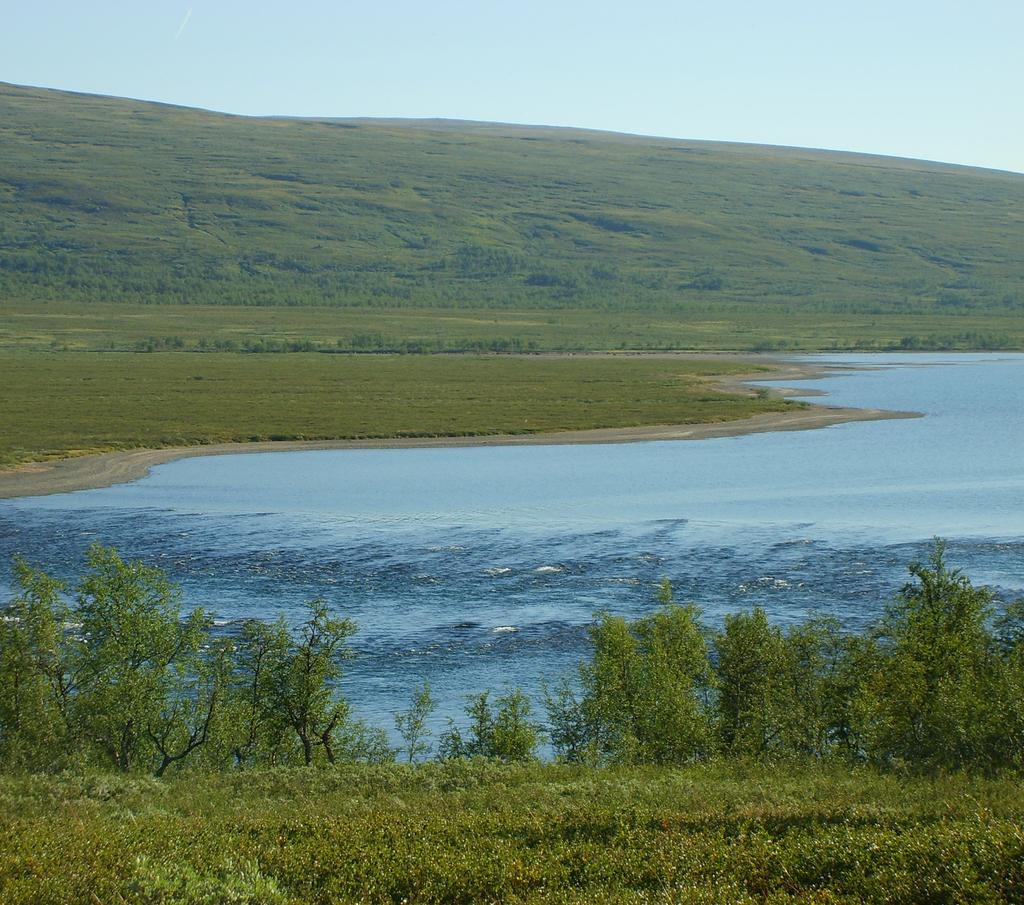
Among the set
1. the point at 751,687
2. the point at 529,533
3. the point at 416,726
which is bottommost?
the point at 416,726

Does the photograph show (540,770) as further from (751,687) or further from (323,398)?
(323,398)

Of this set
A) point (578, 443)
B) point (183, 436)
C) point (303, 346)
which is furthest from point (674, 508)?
point (303, 346)

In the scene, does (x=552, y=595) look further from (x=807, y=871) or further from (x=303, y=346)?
(x=303, y=346)

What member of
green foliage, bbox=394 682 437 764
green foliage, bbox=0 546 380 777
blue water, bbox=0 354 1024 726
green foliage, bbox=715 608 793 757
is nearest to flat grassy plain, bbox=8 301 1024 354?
blue water, bbox=0 354 1024 726

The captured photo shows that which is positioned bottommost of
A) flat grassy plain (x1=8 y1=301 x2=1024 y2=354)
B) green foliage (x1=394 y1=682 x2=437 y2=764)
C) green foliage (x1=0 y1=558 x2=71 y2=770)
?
green foliage (x1=394 y1=682 x2=437 y2=764)

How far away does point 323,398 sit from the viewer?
99062mm

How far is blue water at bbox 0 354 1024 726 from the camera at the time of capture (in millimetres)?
35906

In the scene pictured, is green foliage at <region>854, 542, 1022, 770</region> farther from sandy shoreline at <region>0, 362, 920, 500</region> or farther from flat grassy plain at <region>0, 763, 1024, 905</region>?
sandy shoreline at <region>0, 362, 920, 500</region>

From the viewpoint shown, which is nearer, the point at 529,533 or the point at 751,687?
the point at 751,687

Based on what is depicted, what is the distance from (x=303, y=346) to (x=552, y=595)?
4751 inches

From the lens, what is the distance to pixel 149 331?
173m

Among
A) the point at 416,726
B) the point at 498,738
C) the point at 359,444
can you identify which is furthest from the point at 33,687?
the point at 359,444

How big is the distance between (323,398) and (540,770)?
261 ft

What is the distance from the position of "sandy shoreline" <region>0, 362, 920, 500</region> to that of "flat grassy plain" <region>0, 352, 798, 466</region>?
1455 millimetres
